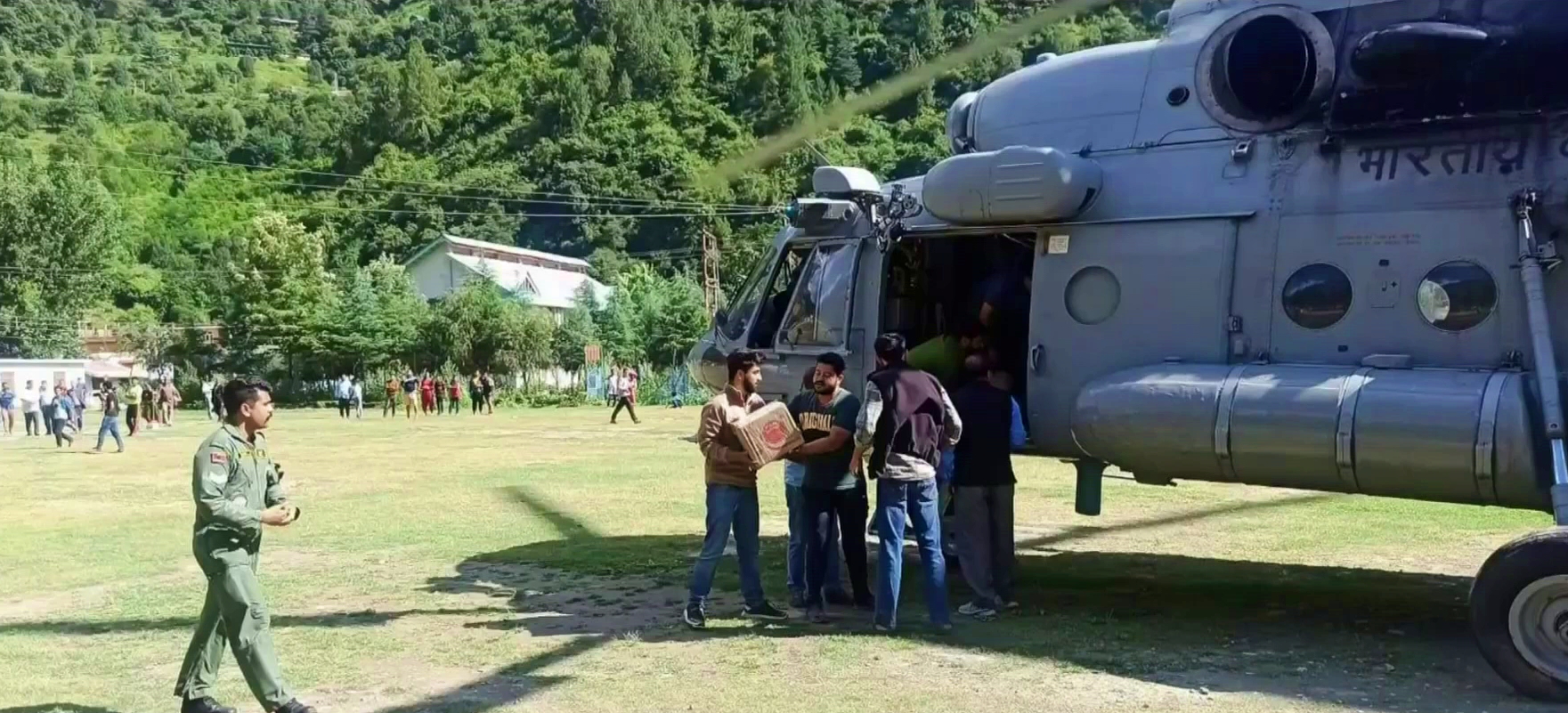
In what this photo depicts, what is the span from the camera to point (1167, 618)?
772cm

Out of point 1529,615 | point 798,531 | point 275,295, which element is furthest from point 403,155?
point 1529,615

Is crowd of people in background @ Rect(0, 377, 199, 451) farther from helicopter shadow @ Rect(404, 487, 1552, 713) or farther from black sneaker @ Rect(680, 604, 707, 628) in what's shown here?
black sneaker @ Rect(680, 604, 707, 628)

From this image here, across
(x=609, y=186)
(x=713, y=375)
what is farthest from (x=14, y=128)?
(x=713, y=375)

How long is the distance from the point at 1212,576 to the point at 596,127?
81.7m

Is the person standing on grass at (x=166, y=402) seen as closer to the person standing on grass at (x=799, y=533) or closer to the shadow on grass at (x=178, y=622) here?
the shadow on grass at (x=178, y=622)

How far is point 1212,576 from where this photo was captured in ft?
30.2

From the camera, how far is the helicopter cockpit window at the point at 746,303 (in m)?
9.70

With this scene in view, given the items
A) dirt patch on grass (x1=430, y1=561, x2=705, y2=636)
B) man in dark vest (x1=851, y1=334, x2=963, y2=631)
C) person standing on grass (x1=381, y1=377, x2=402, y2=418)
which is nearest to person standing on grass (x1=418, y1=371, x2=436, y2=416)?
person standing on grass (x1=381, y1=377, x2=402, y2=418)

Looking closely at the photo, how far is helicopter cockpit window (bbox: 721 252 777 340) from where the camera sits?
970 cm

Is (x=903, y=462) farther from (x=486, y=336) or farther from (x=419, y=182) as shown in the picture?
(x=419, y=182)

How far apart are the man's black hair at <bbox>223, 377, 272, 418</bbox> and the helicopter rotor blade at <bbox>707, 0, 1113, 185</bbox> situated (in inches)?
106

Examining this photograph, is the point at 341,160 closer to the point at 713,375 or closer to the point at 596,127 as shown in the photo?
the point at 596,127

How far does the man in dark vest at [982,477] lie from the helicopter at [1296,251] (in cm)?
50

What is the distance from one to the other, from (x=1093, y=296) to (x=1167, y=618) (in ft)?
6.76
